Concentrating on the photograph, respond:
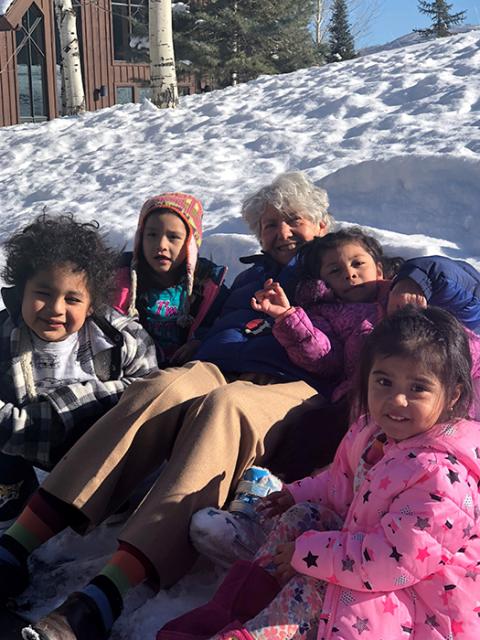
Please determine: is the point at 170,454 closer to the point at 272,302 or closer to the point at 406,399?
the point at 272,302

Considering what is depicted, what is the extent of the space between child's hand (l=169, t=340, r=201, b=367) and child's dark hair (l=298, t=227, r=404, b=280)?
550 mm

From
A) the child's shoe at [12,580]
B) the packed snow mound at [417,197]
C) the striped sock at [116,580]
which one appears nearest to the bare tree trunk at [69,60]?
the packed snow mound at [417,197]

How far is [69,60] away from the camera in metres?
13.4

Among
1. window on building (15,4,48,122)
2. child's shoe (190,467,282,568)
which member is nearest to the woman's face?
child's shoe (190,467,282,568)

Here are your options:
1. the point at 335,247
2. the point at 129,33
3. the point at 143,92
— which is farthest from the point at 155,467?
the point at 129,33

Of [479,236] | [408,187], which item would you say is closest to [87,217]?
[408,187]

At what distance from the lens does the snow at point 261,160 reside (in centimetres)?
279

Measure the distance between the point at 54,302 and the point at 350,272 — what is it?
1.16 meters

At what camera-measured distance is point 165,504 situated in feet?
7.64

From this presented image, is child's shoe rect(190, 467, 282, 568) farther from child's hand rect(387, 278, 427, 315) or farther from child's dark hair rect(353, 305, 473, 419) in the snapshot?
child's hand rect(387, 278, 427, 315)

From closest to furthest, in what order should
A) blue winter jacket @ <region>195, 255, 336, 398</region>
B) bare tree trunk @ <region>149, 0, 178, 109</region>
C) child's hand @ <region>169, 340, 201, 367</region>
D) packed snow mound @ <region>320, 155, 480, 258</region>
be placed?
1. blue winter jacket @ <region>195, 255, 336, 398</region>
2. child's hand @ <region>169, 340, 201, 367</region>
3. packed snow mound @ <region>320, 155, 480, 258</region>
4. bare tree trunk @ <region>149, 0, 178, 109</region>

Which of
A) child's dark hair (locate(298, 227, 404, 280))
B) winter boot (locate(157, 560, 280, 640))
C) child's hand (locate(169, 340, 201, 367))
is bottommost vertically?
winter boot (locate(157, 560, 280, 640))

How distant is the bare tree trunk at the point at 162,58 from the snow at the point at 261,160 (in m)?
0.29

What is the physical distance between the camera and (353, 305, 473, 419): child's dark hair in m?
1.97
